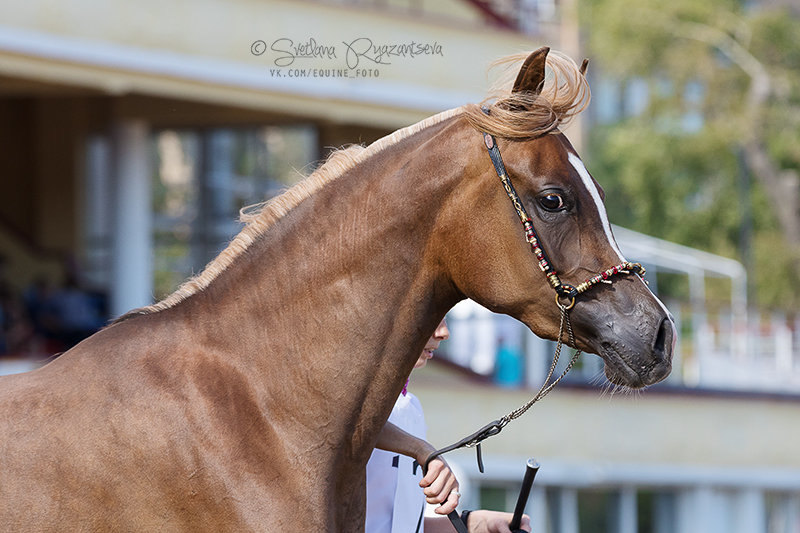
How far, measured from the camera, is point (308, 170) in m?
12.8

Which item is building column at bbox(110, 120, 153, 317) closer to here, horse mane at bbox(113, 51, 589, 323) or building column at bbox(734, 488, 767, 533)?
building column at bbox(734, 488, 767, 533)

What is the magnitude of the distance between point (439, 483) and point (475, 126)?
99 cm

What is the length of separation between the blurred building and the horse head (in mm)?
5920

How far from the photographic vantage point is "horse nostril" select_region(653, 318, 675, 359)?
2926 mm

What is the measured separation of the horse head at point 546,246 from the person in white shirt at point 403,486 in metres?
0.50

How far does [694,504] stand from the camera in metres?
13.0

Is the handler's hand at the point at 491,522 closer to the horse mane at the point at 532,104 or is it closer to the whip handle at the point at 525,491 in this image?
the whip handle at the point at 525,491

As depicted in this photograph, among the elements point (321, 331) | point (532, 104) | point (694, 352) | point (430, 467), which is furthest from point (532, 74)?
point (694, 352)

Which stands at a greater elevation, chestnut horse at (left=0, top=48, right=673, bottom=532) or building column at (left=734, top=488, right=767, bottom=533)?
chestnut horse at (left=0, top=48, right=673, bottom=532)

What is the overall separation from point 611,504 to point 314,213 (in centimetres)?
1043

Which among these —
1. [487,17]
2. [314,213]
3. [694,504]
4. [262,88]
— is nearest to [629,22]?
[487,17]

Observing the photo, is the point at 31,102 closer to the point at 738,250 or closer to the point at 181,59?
the point at 181,59

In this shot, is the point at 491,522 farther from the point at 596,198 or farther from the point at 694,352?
the point at 694,352

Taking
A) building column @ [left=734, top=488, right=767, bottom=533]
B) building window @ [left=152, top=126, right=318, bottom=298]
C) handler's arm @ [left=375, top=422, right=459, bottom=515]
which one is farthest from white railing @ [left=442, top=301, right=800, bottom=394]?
handler's arm @ [left=375, top=422, right=459, bottom=515]
